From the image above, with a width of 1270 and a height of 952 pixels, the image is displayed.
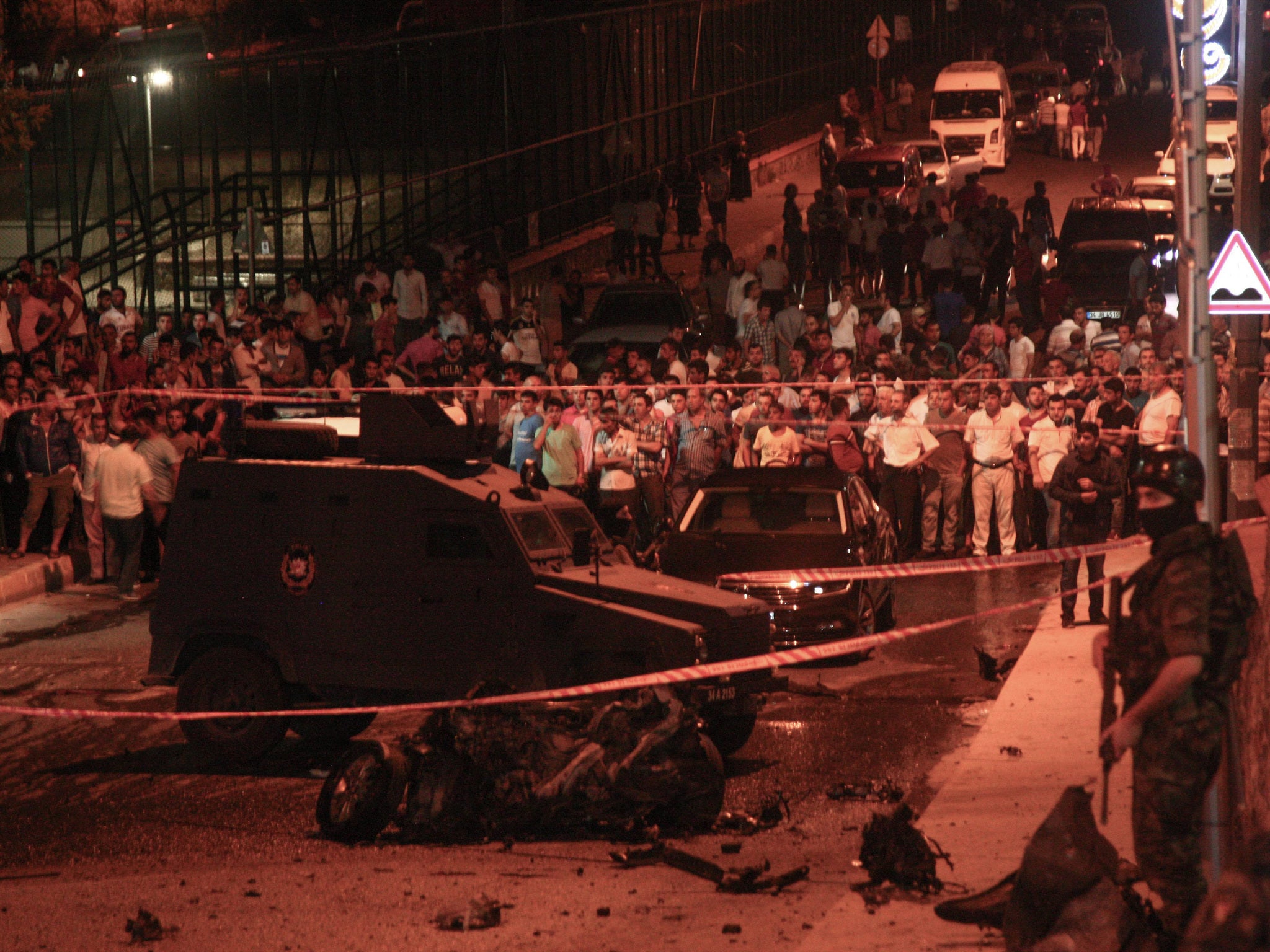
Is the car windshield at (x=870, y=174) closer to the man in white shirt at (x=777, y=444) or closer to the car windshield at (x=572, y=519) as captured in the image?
the man in white shirt at (x=777, y=444)

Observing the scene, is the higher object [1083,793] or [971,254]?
[971,254]

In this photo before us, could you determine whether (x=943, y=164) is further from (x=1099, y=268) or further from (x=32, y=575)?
(x=32, y=575)

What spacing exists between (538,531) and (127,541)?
7.33 meters

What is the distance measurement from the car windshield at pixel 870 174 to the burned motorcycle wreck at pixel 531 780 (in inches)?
992

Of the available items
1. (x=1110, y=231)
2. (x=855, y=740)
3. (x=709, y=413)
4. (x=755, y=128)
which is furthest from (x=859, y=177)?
(x=855, y=740)

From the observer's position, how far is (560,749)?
31.9 feet

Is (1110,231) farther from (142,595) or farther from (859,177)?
(142,595)

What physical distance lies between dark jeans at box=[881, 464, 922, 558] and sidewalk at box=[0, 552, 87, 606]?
8.45m

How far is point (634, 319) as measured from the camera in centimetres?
2467

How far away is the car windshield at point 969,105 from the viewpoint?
4166 cm

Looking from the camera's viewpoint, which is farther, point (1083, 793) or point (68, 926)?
point (68, 926)

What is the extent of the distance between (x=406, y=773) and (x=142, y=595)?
29.7ft

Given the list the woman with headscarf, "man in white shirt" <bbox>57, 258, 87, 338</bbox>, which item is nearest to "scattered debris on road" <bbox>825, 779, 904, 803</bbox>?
"man in white shirt" <bbox>57, 258, 87, 338</bbox>

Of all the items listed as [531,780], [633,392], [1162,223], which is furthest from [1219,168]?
[531,780]
